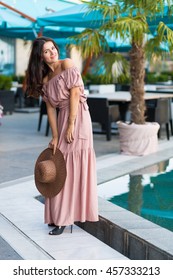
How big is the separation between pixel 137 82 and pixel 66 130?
508 centimetres

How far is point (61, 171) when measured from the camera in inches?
188

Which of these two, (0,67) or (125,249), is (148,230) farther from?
(0,67)

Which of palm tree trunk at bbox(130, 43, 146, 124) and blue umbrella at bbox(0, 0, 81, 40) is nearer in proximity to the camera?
palm tree trunk at bbox(130, 43, 146, 124)

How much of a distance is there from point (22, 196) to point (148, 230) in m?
1.98

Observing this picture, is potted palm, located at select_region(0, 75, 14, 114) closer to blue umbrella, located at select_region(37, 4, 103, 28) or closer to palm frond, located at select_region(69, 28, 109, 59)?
blue umbrella, located at select_region(37, 4, 103, 28)

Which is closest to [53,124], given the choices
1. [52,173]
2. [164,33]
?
[52,173]

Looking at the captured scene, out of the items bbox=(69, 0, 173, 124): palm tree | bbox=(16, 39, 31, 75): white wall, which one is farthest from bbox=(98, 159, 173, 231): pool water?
bbox=(16, 39, 31, 75): white wall

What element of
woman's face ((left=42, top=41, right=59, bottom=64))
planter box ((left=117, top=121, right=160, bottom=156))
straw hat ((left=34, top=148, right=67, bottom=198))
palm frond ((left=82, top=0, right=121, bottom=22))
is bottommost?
planter box ((left=117, top=121, right=160, bottom=156))

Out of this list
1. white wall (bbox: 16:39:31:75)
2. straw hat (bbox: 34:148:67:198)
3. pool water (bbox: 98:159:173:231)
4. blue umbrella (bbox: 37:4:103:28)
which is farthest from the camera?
white wall (bbox: 16:39:31:75)

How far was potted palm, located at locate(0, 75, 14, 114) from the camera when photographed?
15.3 meters

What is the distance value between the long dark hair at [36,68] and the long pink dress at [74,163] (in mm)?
77

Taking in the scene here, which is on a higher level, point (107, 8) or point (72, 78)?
point (107, 8)

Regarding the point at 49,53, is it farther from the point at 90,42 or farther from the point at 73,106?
the point at 90,42

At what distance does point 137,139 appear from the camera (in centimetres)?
931
